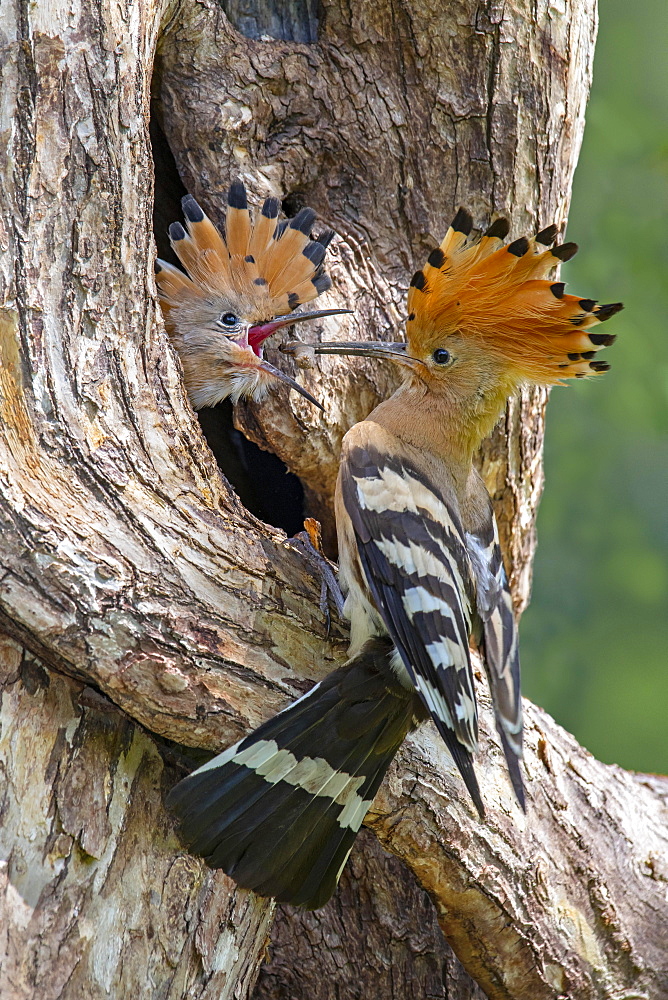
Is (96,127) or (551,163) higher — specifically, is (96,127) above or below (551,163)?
below

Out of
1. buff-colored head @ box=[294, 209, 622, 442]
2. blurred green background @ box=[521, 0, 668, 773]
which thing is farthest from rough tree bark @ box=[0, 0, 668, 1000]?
blurred green background @ box=[521, 0, 668, 773]

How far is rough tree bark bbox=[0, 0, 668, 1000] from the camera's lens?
1.90 metres

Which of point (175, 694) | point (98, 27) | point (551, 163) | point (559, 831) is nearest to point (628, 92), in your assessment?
point (551, 163)

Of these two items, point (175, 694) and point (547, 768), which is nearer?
point (175, 694)

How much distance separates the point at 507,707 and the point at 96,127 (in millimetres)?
1599

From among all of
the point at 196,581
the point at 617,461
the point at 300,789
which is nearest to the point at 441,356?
the point at 196,581

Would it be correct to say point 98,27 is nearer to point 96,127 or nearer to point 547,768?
point 96,127

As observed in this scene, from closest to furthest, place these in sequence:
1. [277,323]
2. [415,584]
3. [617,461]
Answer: [415,584] < [277,323] < [617,461]

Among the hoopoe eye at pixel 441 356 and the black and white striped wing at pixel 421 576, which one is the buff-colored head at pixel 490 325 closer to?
the hoopoe eye at pixel 441 356

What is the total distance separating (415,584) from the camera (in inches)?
87.7

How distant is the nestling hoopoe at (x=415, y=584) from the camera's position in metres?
2.01

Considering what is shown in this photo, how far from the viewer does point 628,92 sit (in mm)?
4434

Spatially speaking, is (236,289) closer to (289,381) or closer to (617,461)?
(289,381)

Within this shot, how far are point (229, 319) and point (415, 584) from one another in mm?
1233
